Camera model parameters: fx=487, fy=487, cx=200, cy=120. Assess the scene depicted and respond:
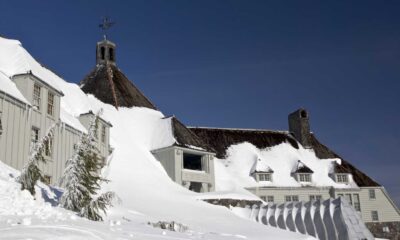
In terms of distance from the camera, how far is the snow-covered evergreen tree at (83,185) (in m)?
14.9

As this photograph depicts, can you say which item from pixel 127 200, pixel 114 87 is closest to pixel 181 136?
pixel 114 87

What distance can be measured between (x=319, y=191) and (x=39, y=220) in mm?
37921

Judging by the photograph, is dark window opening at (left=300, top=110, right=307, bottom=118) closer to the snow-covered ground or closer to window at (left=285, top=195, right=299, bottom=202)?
window at (left=285, top=195, right=299, bottom=202)

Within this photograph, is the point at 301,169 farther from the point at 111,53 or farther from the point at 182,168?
the point at 111,53

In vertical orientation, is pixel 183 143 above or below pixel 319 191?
above

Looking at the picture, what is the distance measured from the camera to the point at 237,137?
1923 inches

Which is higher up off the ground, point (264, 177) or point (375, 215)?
point (264, 177)

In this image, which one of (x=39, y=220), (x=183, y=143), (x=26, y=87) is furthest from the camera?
(x=183, y=143)

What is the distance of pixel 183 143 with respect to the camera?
116 ft

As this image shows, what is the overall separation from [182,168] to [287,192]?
46.0ft

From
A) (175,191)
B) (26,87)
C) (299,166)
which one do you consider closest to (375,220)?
(299,166)

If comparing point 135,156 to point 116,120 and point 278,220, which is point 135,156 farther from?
point 278,220

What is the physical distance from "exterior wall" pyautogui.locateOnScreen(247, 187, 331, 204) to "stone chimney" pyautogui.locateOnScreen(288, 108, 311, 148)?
657 cm

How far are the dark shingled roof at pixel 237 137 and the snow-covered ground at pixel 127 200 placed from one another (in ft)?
30.1
